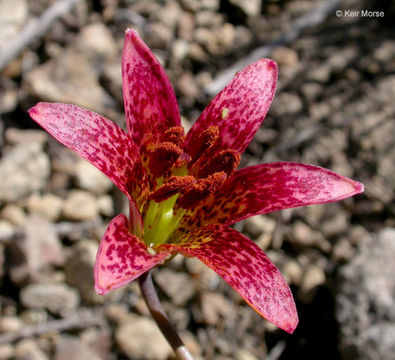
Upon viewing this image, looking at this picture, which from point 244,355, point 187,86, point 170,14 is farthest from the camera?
point 170,14

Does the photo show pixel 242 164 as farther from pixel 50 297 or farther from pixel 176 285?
pixel 50 297

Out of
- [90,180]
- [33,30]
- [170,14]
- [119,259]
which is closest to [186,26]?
[170,14]

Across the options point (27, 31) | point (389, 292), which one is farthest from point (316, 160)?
point (27, 31)

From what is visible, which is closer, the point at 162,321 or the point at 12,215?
the point at 162,321

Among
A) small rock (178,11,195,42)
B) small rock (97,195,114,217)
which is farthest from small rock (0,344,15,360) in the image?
small rock (178,11,195,42)

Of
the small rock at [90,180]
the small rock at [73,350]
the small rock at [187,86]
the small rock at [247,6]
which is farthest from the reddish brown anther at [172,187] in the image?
the small rock at [247,6]

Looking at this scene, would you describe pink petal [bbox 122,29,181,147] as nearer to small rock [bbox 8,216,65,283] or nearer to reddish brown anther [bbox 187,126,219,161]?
reddish brown anther [bbox 187,126,219,161]

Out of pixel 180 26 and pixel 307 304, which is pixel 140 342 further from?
pixel 180 26

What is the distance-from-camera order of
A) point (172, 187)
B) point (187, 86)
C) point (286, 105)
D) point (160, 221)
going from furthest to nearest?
point (286, 105) → point (187, 86) → point (160, 221) → point (172, 187)
